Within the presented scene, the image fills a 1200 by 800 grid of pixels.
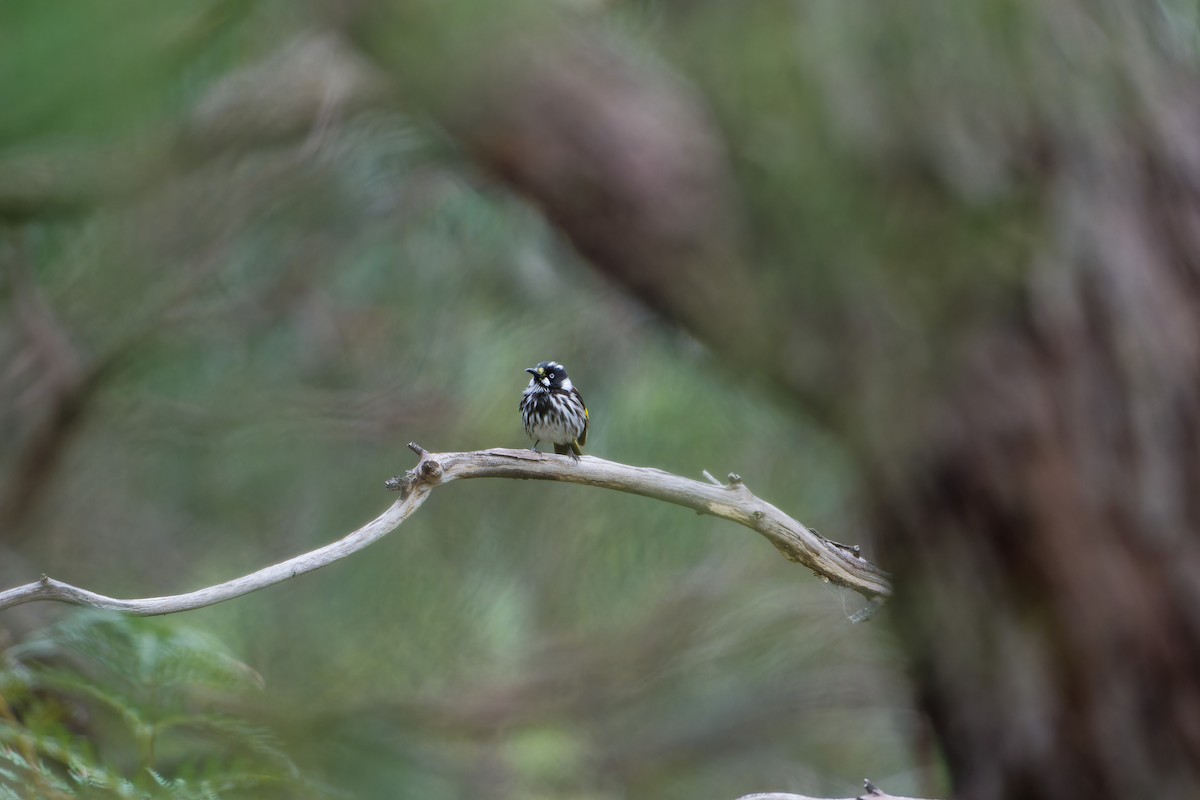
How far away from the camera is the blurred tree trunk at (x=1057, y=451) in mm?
1236

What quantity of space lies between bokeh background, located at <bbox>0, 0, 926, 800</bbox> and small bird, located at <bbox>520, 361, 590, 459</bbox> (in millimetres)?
388

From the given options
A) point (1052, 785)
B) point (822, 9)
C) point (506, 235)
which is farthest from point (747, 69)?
point (506, 235)

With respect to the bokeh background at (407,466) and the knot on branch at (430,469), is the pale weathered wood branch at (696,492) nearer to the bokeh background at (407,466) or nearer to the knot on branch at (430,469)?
the knot on branch at (430,469)

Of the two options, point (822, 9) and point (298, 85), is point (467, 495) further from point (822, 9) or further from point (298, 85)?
point (822, 9)

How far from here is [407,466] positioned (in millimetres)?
4953

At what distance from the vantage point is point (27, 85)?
63 cm

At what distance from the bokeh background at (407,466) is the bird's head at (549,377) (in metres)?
0.37

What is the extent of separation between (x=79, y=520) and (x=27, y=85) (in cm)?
496

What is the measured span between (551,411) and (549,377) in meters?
0.20

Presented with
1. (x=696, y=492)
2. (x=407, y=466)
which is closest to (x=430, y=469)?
(x=696, y=492)

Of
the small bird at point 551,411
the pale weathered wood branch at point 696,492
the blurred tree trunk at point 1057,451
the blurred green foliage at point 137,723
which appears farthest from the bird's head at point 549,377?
the blurred tree trunk at point 1057,451

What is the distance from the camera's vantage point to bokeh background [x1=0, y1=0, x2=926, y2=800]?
4043 millimetres

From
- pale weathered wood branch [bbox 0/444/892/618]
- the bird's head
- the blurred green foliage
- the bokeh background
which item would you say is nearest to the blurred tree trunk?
pale weathered wood branch [bbox 0/444/892/618]

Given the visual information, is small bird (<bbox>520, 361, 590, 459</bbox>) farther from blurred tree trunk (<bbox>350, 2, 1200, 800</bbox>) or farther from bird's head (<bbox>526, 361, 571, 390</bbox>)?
blurred tree trunk (<bbox>350, 2, 1200, 800</bbox>)
